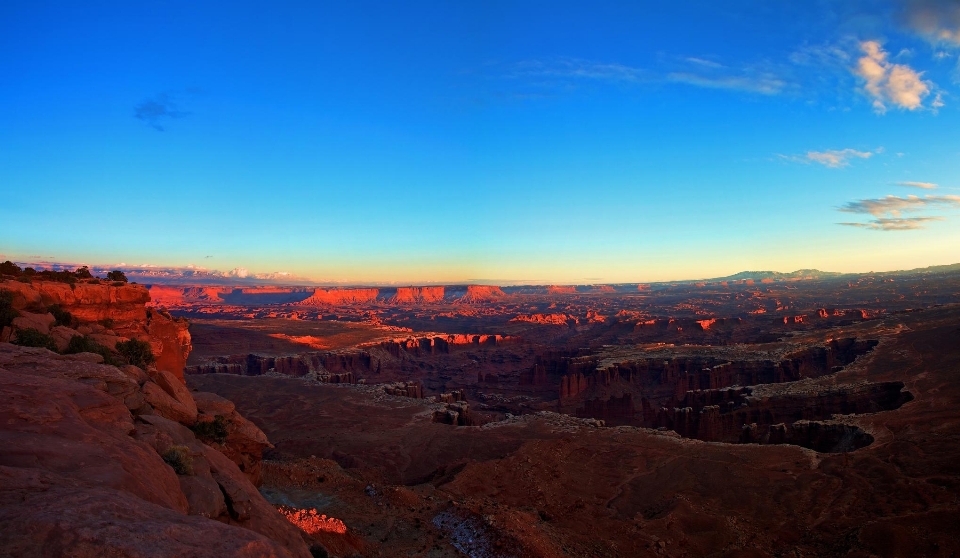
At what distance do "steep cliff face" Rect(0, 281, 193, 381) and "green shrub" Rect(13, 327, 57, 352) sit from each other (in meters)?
2.01

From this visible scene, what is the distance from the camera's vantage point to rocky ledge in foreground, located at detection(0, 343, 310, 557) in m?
5.21

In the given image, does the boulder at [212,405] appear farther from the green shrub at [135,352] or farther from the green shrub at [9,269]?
the green shrub at [9,269]

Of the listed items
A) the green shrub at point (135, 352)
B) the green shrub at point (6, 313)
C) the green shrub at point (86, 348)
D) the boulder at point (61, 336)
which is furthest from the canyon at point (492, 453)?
the green shrub at point (86, 348)

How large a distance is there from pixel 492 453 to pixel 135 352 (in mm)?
Result: 25653

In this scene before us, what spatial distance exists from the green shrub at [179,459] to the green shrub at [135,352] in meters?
10.3

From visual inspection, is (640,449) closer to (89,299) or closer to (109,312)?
(109,312)

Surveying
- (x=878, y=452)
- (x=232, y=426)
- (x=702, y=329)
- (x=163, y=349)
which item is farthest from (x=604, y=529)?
(x=702, y=329)

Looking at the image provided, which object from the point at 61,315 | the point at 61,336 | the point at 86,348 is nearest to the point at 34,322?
the point at 61,336

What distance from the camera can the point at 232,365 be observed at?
252ft

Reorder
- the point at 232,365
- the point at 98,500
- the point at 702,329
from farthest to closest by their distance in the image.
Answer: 1. the point at 702,329
2. the point at 232,365
3. the point at 98,500

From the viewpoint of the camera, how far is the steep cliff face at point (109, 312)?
2055cm

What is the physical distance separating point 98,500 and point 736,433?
154ft

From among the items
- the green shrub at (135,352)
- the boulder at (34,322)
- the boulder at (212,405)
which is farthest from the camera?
the green shrub at (135,352)

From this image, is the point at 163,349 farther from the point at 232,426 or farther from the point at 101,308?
the point at 232,426
